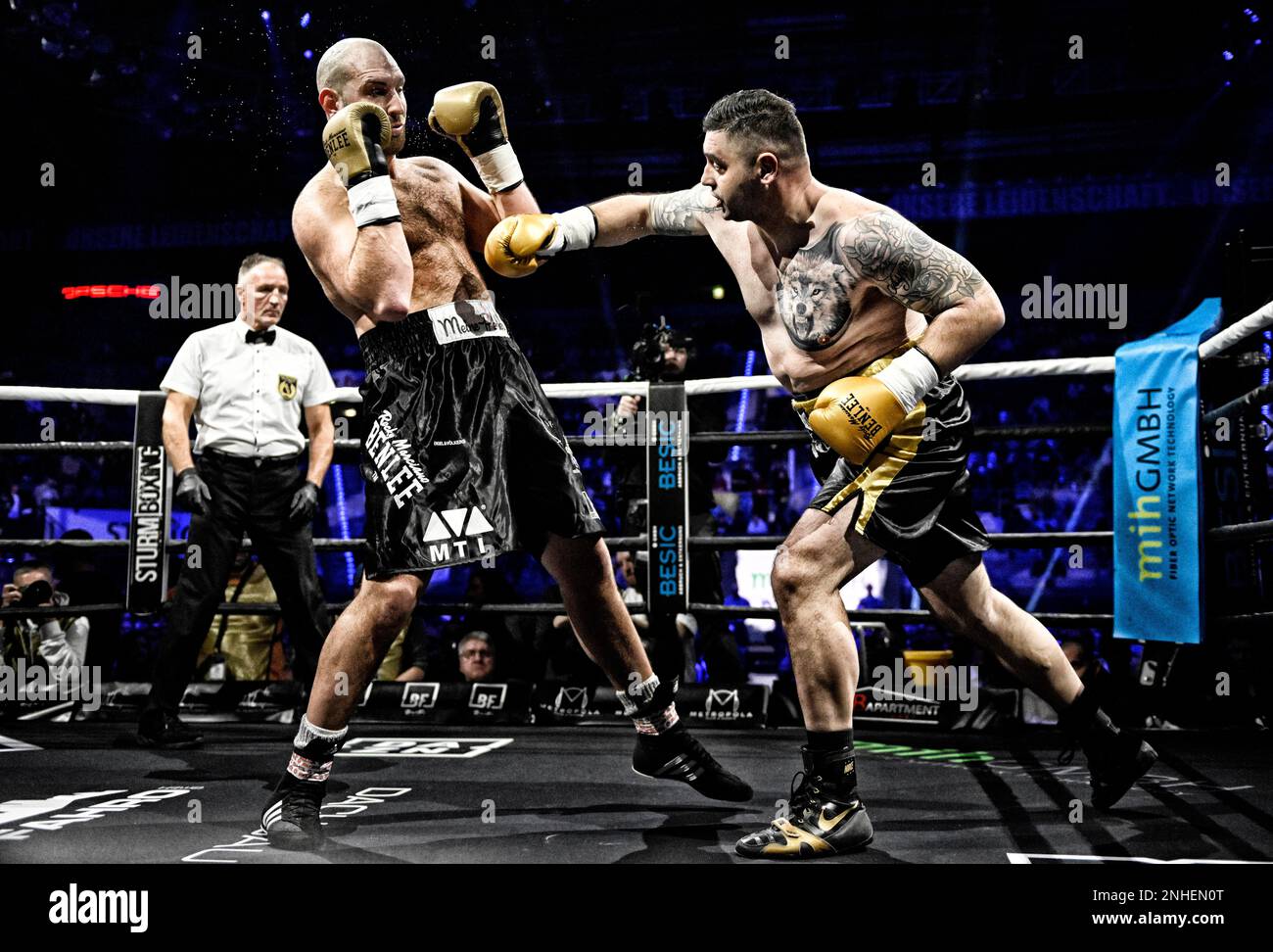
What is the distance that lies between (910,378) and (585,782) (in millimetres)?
1062

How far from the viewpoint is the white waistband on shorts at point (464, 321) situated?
190 cm

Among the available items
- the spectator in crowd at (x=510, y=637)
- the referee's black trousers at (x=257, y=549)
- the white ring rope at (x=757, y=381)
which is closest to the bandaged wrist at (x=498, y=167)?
the white ring rope at (x=757, y=381)

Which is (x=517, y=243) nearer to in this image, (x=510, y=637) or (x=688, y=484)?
(x=688, y=484)

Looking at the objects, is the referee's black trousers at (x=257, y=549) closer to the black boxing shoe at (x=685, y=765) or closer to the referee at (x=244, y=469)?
the referee at (x=244, y=469)

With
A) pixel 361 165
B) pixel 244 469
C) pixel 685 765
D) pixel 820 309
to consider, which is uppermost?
pixel 361 165

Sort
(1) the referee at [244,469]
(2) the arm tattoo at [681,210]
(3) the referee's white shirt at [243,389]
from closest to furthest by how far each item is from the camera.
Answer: (2) the arm tattoo at [681,210] < (1) the referee at [244,469] < (3) the referee's white shirt at [243,389]

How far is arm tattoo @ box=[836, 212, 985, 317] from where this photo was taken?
1.64 meters

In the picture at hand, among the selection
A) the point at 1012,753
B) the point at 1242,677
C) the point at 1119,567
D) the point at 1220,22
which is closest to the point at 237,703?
the point at 1012,753

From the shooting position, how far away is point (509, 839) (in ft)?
5.40

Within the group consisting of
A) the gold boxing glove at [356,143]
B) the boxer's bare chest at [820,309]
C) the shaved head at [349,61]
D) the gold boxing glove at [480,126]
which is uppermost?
the shaved head at [349,61]

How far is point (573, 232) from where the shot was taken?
6.03 ft

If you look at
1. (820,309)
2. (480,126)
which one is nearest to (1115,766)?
(820,309)

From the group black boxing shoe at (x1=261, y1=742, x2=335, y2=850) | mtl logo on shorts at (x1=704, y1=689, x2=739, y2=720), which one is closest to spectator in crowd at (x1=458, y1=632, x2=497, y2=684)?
mtl logo on shorts at (x1=704, y1=689, x2=739, y2=720)

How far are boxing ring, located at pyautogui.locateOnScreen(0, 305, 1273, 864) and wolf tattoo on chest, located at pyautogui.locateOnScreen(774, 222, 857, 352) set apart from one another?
762 millimetres
